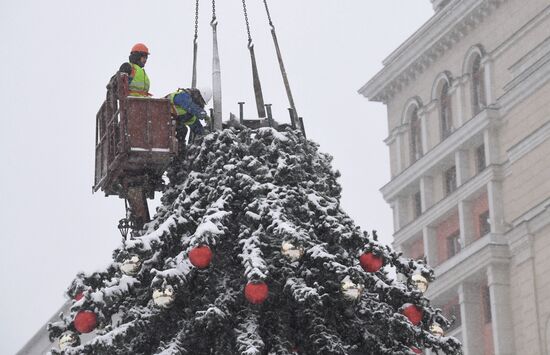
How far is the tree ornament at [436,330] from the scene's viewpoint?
42.0 ft

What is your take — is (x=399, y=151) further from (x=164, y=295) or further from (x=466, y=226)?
(x=164, y=295)

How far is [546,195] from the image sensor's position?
45719 millimetres

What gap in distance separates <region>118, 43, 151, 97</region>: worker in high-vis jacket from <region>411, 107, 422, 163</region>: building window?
39.5m

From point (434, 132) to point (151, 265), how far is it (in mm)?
41650

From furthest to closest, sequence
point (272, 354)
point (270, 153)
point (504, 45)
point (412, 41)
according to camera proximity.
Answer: point (412, 41) < point (504, 45) < point (270, 153) < point (272, 354)

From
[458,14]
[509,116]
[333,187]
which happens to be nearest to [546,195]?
[509,116]

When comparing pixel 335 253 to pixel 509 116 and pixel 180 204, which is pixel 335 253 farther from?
pixel 509 116

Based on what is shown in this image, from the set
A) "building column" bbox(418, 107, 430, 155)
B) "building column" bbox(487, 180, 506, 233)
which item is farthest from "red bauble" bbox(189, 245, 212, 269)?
"building column" bbox(418, 107, 430, 155)

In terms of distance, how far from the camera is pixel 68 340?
12.5 metres

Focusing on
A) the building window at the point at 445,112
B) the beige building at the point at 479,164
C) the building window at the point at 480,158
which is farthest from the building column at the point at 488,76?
the building window at the point at 445,112

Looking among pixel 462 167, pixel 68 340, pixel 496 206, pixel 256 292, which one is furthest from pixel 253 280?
pixel 462 167

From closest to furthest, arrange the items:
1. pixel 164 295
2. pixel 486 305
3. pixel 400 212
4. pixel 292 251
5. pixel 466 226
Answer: pixel 292 251
pixel 164 295
pixel 486 305
pixel 466 226
pixel 400 212

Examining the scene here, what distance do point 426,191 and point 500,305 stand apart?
6.77 meters

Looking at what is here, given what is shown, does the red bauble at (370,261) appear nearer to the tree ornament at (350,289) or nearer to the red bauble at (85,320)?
the tree ornament at (350,289)
